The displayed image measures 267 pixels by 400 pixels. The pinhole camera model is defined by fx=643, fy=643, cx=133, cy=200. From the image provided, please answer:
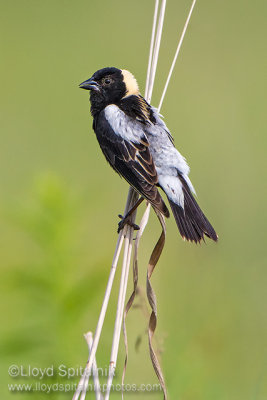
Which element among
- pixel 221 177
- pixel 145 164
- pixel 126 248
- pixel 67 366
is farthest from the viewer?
pixel 221 177

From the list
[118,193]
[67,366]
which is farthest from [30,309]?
[118,193]

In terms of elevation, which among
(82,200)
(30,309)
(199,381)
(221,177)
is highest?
(221,177)

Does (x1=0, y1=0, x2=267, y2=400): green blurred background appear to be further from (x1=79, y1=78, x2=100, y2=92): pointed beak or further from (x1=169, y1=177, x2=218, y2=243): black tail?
(x1=79, y1=78, x2=100, y2=92): pointed beak

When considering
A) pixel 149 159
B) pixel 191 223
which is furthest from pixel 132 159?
pixel 191 223

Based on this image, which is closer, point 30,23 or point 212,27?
point 212,27

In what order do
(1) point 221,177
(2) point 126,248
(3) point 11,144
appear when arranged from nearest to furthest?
(2) point 126,248 < (1) point 221,177 < (3) point 11,144

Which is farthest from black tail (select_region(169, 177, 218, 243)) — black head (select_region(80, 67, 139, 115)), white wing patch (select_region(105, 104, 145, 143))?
black head (select_region(80, 67, 139, 115))

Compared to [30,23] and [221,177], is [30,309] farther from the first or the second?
[30,23]

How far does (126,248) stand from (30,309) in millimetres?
603

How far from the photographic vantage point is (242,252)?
4.07m

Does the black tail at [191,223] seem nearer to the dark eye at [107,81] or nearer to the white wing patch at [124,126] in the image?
the white wing patch at [124,126]

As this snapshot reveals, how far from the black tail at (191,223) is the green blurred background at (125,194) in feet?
1.42

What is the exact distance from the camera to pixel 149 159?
117 inches

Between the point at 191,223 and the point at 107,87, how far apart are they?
1.02 metres
